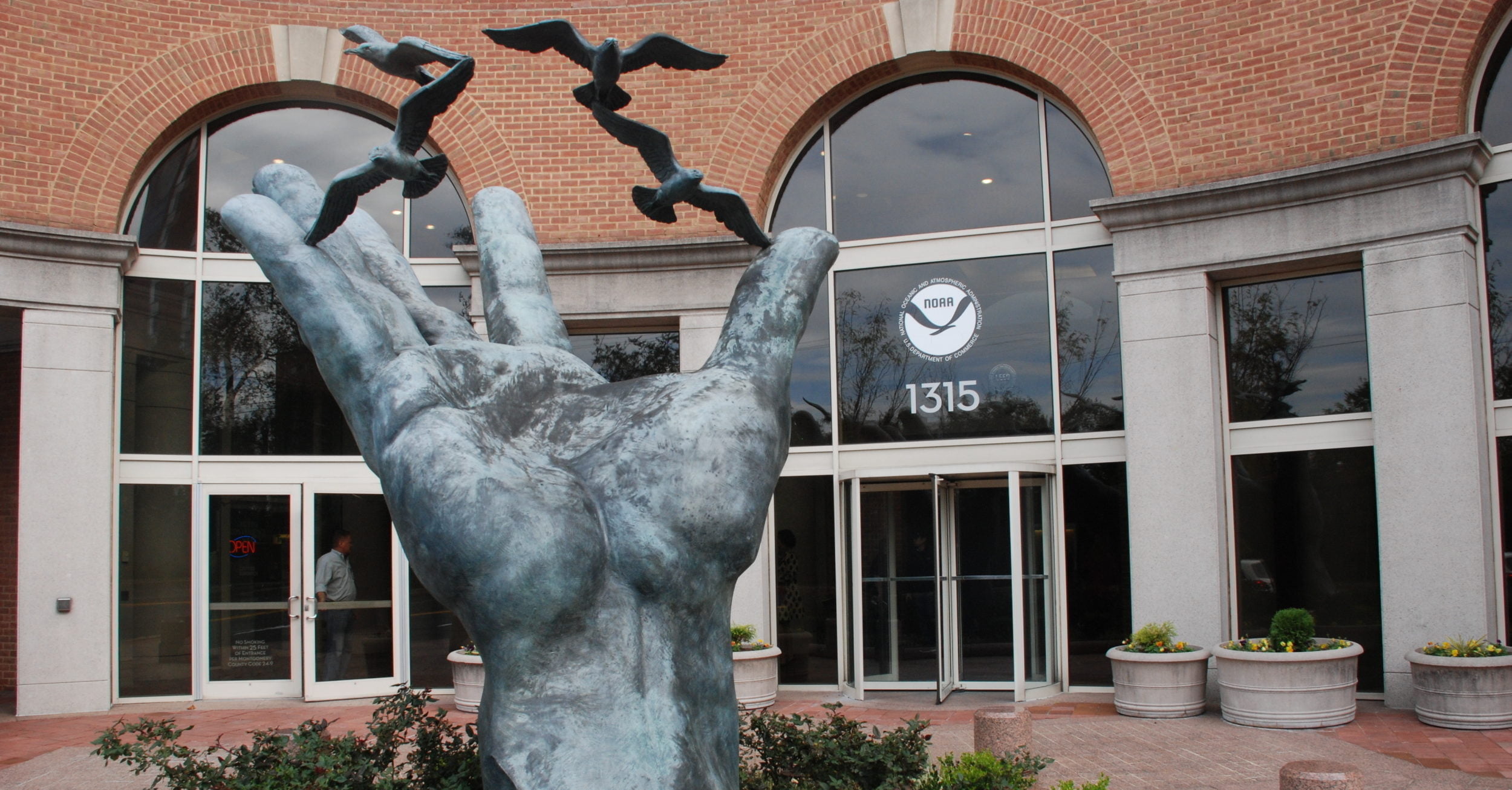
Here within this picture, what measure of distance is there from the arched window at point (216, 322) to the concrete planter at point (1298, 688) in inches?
337

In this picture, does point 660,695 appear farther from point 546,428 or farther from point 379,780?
point 379,780

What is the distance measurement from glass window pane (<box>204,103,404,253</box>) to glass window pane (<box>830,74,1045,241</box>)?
508 centimetres

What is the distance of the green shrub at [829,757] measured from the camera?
5.14m

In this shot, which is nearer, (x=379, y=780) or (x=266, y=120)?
(x=379, y=780)

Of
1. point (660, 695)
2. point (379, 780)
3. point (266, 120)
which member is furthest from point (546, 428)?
point (266, 120)

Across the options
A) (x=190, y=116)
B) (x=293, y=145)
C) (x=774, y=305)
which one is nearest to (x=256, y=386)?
(x=293, y=145)

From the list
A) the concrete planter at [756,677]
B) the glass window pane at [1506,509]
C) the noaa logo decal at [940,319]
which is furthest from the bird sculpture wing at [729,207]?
the glass window pane at [1506,509]

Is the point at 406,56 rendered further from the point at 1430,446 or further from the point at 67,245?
the point at 67,245

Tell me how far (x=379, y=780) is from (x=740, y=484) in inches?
136

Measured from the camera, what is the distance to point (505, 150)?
41.7 ft

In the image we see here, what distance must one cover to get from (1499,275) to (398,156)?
35.8ft

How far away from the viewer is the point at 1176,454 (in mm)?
11180

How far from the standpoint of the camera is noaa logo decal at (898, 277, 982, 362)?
1235 cm

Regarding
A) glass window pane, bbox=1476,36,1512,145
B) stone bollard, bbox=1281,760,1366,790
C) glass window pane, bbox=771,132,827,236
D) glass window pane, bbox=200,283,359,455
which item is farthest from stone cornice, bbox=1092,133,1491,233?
glass window pane, bbox=200,283,359,455
